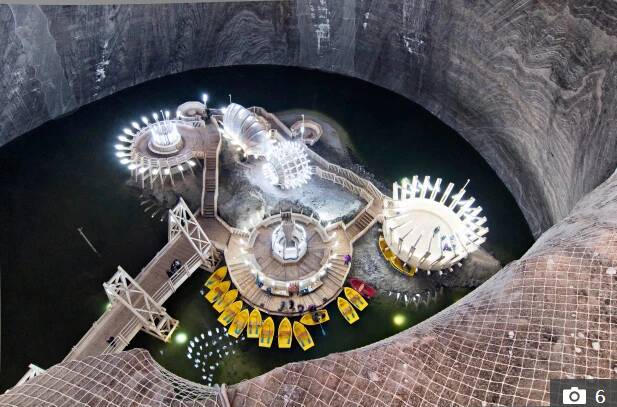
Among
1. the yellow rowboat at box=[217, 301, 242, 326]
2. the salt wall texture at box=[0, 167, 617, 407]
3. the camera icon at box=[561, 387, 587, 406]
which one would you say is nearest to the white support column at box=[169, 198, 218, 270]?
the yellow rowboat at box=[217, 301, 242, 326]

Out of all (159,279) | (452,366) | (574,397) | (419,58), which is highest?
(419,58)

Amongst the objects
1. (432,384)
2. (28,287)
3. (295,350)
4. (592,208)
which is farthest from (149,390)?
(28,287)

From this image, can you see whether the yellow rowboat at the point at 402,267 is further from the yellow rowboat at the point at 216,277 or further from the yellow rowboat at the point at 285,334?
the yellow rowboat at the point at 216,277

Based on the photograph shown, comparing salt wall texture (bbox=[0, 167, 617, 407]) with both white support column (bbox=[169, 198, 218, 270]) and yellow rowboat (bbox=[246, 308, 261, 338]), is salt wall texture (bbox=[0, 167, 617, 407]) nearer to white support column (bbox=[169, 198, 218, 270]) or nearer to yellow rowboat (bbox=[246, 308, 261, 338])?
yellow rowboat (bbox=[246, 308, 261, 338])

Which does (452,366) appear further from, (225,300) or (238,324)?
(225,300)

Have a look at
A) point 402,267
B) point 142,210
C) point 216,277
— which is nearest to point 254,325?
point 216,277

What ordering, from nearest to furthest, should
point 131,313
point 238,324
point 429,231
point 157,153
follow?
point 131,313 < point 238,324 < point 429,231 < point 157,153
